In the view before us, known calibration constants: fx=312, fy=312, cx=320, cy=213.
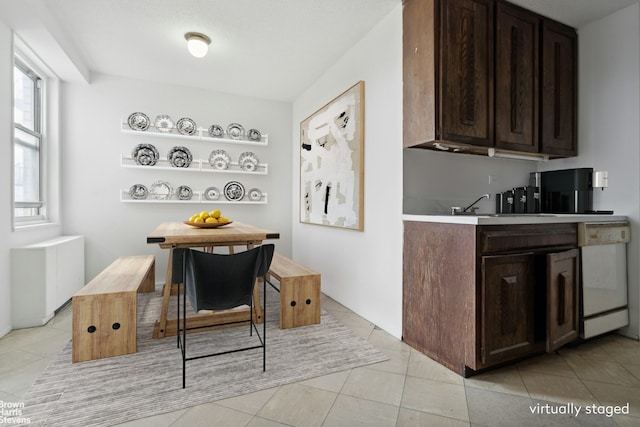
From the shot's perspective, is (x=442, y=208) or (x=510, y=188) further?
(x=510, y=188)

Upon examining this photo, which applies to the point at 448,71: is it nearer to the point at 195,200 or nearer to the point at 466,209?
the point at 466,209

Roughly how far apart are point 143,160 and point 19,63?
1356 mm

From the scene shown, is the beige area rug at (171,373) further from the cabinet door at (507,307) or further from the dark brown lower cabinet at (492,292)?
the cabinet door at (507,307)

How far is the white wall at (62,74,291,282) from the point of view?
3.66 m

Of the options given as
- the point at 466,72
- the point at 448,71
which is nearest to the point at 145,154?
the point at 448,71

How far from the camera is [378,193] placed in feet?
8.73

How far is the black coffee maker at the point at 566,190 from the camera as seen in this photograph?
268 centimetres

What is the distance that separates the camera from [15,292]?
8.27 feet

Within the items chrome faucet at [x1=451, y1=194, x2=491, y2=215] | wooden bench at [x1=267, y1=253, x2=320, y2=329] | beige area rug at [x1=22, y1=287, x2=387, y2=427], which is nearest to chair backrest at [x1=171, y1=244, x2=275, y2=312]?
beige area rug at [x1=22, y1=287, x2=387, y2=427]

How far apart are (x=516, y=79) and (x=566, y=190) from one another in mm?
1128

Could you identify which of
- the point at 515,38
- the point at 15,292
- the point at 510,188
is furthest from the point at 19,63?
the point at 510,188

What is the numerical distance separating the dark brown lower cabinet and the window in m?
3.63

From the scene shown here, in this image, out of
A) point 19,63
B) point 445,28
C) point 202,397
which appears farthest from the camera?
point 19,63

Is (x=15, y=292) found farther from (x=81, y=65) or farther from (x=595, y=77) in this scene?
(x=595, y=77)
